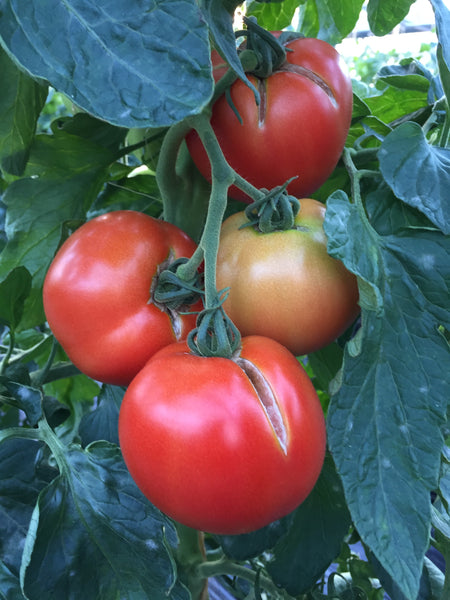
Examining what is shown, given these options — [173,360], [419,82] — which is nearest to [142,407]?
[173,360]

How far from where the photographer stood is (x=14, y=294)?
49 centimetres

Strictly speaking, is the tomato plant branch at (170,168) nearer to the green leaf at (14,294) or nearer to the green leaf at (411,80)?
the green leaf at (14,294)

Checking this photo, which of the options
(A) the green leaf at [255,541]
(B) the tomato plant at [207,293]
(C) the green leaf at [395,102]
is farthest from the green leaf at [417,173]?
(A) the green leaf at [255,541]

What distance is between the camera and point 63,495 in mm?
437

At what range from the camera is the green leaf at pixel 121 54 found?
0.95ft

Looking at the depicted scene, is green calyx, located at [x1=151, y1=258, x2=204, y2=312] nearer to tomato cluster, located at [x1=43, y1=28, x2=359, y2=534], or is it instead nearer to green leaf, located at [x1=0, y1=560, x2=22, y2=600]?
tomato cluster, located at [x1=43, y1=28, x2=359, y2=534]

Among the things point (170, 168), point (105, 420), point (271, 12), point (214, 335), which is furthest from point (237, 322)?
point (271, 12)

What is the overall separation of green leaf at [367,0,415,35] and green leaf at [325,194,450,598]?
264 millimetres

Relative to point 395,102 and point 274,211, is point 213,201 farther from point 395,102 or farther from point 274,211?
point 395,102

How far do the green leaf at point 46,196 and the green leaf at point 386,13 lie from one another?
0.91 ft

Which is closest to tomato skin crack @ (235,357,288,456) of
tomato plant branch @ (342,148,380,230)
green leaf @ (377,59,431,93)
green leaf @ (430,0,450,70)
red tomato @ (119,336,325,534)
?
red tomato @ (119,336,325,534)

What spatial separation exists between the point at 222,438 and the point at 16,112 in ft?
0.99

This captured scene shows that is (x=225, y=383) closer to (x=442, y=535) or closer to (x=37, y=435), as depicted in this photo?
(x=37, y=435)

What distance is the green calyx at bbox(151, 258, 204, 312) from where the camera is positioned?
0.39 meters
